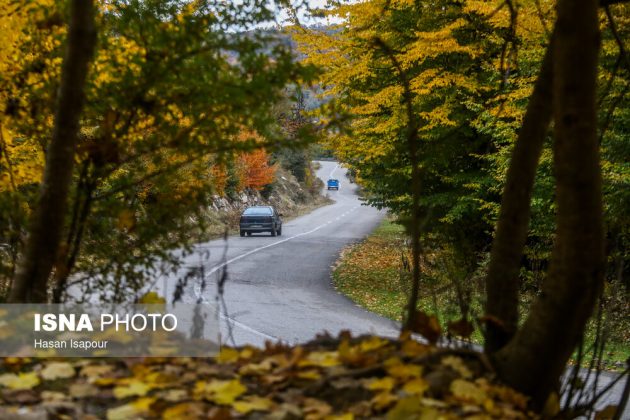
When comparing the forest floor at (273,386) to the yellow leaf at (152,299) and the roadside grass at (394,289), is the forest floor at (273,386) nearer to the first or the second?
the yellow leaf at (152,299)

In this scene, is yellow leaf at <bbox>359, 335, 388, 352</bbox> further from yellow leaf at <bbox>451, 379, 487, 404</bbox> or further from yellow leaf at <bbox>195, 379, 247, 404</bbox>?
yellow leaf at <bbox>195, 379, 247, 404</bbox>

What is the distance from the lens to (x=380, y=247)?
27.5 metres

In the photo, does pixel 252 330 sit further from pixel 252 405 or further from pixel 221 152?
pixel 252 405

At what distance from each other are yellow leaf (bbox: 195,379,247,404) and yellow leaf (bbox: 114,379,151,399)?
230 millimetres

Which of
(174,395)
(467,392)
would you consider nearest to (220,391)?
(174,395)

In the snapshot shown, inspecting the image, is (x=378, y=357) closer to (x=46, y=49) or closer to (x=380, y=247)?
(x=46, y=49)

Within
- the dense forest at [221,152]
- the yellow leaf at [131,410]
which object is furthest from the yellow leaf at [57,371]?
the yellow leaf at [131,410]

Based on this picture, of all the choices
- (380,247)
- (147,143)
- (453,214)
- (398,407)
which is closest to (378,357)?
(398,407)

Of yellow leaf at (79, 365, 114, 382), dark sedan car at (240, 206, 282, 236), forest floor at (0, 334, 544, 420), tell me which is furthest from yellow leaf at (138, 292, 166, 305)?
dark sedan car at (240, 206, 282, 236)

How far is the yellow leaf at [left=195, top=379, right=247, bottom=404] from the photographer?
9.12ft

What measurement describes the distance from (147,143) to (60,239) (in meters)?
0.79

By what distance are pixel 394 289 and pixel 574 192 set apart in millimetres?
14472

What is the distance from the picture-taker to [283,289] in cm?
1667

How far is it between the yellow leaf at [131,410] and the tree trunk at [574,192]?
72.5 inches
